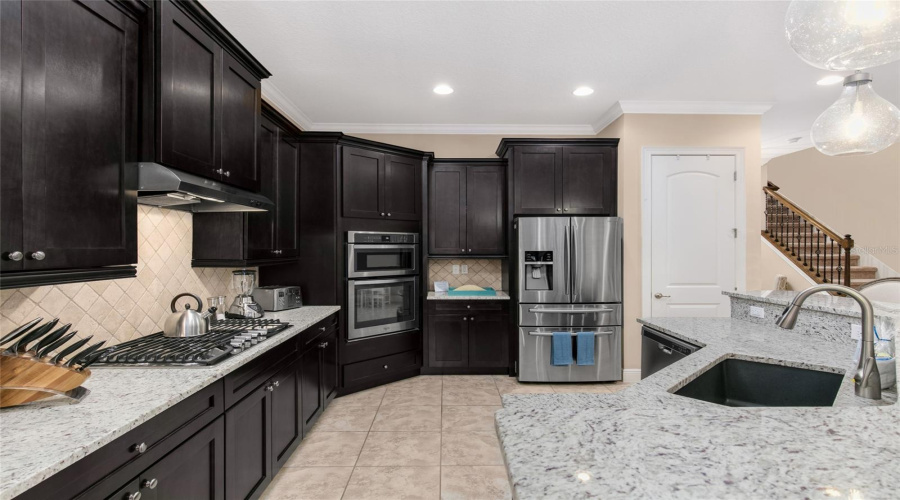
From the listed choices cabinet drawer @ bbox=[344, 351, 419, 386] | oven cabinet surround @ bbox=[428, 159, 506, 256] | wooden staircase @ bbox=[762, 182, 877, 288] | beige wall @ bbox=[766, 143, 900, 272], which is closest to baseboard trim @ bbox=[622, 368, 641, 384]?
oven cabinet surround @ bbox=[428, 159, 506, 256]

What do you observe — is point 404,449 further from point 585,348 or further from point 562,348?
point 585,348

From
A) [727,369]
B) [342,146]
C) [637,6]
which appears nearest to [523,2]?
[637,6]

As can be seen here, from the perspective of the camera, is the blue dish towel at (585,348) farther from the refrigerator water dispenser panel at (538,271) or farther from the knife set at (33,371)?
the knife set at (33,371)

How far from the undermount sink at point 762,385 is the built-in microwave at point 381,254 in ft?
8.71

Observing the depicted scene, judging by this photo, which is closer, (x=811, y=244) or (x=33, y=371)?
(x=33, y=371)

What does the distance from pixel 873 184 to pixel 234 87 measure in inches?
308

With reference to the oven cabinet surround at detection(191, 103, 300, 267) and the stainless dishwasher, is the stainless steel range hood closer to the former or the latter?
the oven cabinet surround at detection(191, 103, 300, 267)

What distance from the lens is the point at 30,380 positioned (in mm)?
1107

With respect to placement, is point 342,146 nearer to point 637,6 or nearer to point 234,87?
point 234,87

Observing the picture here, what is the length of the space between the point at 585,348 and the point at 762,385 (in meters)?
2.03

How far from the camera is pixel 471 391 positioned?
138 inches

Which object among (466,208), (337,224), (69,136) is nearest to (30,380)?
(69,136)

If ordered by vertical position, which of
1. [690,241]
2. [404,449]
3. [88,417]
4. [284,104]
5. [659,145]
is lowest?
[404,449]

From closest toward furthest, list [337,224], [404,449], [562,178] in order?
[404,449] → [337,224] → [562,178]
